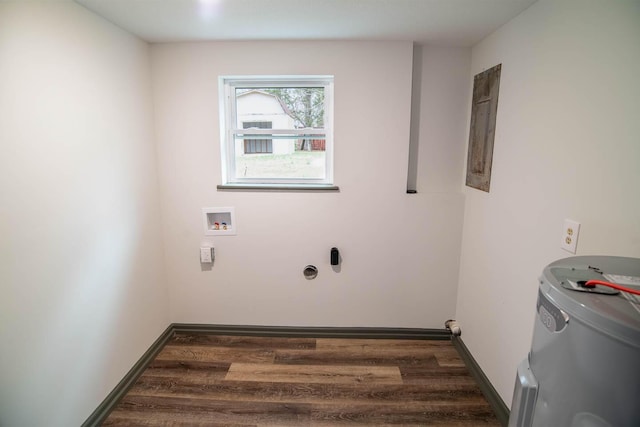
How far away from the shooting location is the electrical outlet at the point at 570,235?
124 cm

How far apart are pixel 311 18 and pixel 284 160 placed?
0.99 metres

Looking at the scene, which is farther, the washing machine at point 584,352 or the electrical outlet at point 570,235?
the electrical outlet at point 570,235

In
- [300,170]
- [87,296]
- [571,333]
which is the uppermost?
[300,170]

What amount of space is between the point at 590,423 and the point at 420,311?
6.02ft

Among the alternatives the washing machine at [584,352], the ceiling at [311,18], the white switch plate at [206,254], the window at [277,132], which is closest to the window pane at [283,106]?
the window at [277,132]

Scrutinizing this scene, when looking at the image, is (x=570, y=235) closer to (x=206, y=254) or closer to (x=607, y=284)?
(x=607, y=284)

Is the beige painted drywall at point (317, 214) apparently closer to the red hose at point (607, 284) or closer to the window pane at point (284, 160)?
the window pane at point (284, 160)

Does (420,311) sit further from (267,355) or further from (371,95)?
(371,95)

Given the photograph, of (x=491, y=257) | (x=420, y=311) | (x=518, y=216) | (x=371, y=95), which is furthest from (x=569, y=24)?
(x=420, y=311)

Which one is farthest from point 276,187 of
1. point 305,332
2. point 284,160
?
point 305,332

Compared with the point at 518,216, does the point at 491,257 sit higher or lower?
lower

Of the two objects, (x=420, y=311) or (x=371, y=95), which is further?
(x=420, y=311)

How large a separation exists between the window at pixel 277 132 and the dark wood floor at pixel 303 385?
51.1 inches

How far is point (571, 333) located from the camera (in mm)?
667
